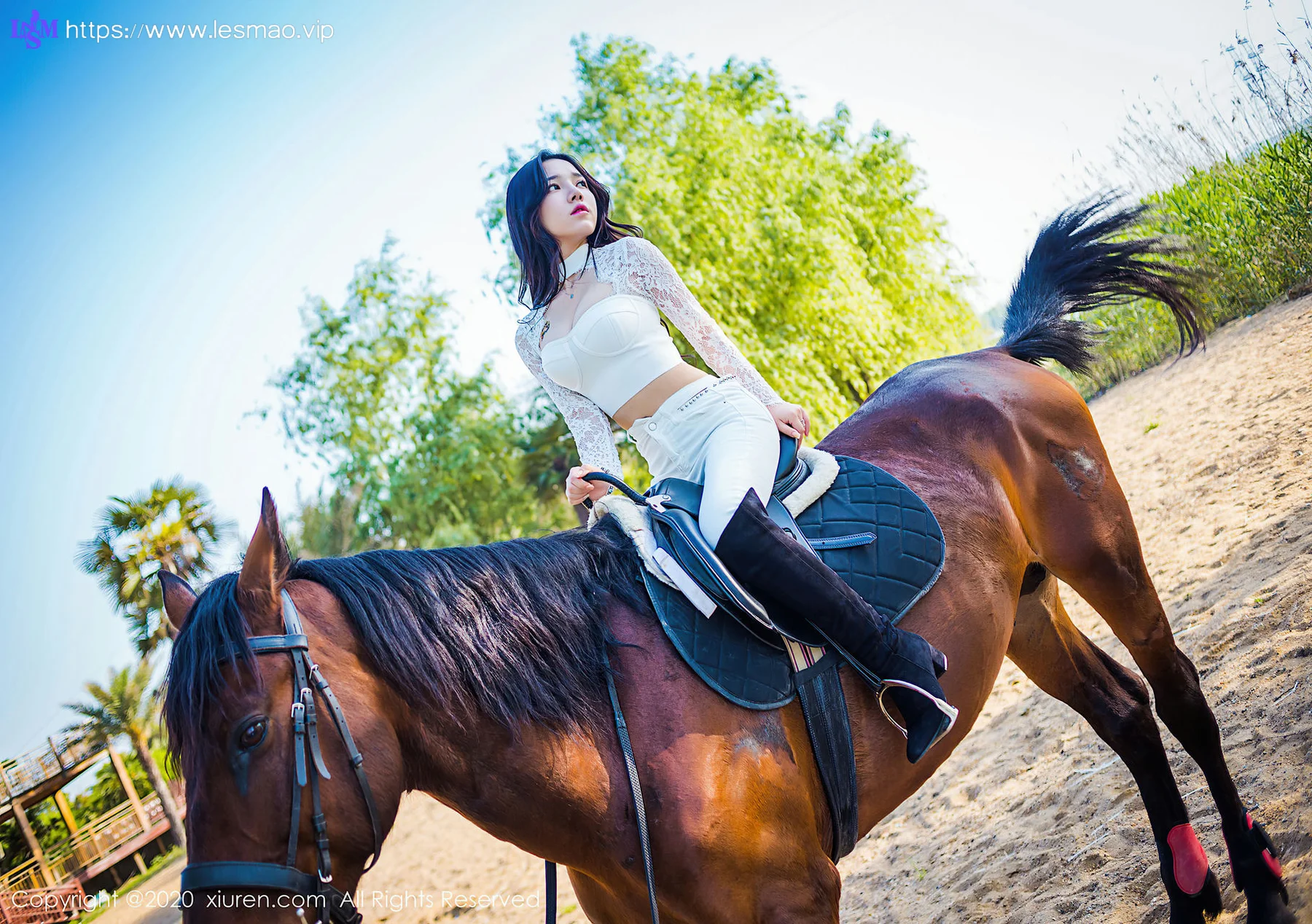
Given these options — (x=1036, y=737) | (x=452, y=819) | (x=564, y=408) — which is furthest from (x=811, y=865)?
(x=452, y=819)

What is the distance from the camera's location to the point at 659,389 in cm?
242

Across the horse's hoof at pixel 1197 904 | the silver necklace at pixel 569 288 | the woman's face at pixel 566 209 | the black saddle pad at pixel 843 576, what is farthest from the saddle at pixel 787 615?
the horse's hoof at pixel 1197 904

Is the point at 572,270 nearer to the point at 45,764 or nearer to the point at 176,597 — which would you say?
the point at 176,597

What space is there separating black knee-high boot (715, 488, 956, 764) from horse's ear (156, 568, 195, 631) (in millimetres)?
1233

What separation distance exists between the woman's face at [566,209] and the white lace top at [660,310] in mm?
69

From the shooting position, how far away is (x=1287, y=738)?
2.96m

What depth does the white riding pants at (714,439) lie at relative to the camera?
7.11ft

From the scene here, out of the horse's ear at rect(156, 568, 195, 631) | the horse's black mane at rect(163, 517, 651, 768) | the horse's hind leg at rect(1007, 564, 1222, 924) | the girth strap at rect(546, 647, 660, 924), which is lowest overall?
the horse's hind leg at rect(1007, 564, 1222, 924)

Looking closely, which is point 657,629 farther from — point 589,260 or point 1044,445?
point 1044,445

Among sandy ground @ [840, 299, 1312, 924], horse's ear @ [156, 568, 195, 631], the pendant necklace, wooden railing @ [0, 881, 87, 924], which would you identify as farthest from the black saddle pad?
wooden railing @ [0, 881, 87, 924]

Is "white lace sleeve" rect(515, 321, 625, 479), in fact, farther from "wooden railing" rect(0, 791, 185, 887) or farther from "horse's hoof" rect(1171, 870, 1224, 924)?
"wooden railing" rect(0, 791, 185, 887)

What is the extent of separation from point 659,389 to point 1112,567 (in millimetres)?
1779

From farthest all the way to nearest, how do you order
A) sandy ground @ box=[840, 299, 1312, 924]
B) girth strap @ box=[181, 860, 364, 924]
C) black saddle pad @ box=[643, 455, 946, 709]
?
sandy ground @ box=[840, 299, 1312, 924], black saddle pad @ box=[643, 455, 946, 709], girth strap @ box=[181, 860, 364, 924]

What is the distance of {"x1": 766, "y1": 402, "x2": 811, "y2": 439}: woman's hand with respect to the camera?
7.98 ft
